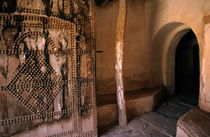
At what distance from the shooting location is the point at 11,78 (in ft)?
8.92

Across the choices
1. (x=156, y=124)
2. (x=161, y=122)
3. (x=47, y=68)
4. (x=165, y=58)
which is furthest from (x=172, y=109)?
(x=47, y=68)

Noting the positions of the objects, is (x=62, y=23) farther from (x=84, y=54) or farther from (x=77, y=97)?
(x=77, y=97)

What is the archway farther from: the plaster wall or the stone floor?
the stone floor

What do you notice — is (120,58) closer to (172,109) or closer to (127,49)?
(127,49)

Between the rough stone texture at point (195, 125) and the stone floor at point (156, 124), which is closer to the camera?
the rough stone texture at point (195, 125)

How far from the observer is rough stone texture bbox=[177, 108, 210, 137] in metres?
2.42

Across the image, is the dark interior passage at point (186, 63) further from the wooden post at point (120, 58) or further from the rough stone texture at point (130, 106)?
the wooden post at point (120, 58)

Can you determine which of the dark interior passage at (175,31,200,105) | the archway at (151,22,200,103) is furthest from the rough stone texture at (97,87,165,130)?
the dark interior passage at (175,31,200,105)

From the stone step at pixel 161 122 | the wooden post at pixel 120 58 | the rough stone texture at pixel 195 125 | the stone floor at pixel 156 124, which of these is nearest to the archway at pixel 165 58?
the stone floor at pixel 156 124

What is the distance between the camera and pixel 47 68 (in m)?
3.00

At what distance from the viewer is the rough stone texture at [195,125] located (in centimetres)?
242

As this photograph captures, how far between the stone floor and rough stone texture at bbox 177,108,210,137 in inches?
27.8

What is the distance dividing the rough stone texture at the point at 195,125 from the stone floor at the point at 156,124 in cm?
71

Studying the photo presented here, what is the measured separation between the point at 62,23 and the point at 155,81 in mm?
4154
